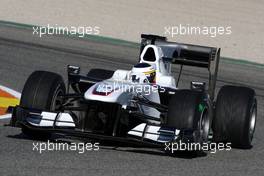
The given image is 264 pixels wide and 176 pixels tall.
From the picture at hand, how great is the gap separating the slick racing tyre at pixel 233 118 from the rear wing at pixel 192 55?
2.99 feet

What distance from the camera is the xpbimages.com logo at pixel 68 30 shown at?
2102cm

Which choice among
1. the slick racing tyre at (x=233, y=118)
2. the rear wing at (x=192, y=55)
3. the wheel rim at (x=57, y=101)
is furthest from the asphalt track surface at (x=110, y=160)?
the rear wing at (x=192, y=55)

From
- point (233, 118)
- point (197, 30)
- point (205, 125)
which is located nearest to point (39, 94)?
point (205, 125)

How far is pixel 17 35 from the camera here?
2006cm

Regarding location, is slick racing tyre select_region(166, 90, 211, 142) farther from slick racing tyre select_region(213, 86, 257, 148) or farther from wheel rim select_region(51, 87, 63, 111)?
wheel rim select_region(51, 87, 63, 111)

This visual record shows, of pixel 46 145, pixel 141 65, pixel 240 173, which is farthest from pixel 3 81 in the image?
pixel 240 173

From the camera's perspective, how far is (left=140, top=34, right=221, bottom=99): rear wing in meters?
11.6

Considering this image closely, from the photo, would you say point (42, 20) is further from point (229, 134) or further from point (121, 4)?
point (229, 134)

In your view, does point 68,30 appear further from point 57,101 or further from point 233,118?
point 233,118

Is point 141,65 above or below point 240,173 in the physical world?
above

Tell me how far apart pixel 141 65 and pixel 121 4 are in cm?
1021

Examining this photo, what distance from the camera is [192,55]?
11.8 metres

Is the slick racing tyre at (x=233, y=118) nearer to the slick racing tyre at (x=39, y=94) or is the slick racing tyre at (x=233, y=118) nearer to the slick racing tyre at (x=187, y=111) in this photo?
the slick racing tyre at (x=187, y=111)

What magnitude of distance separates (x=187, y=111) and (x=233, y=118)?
105cm
